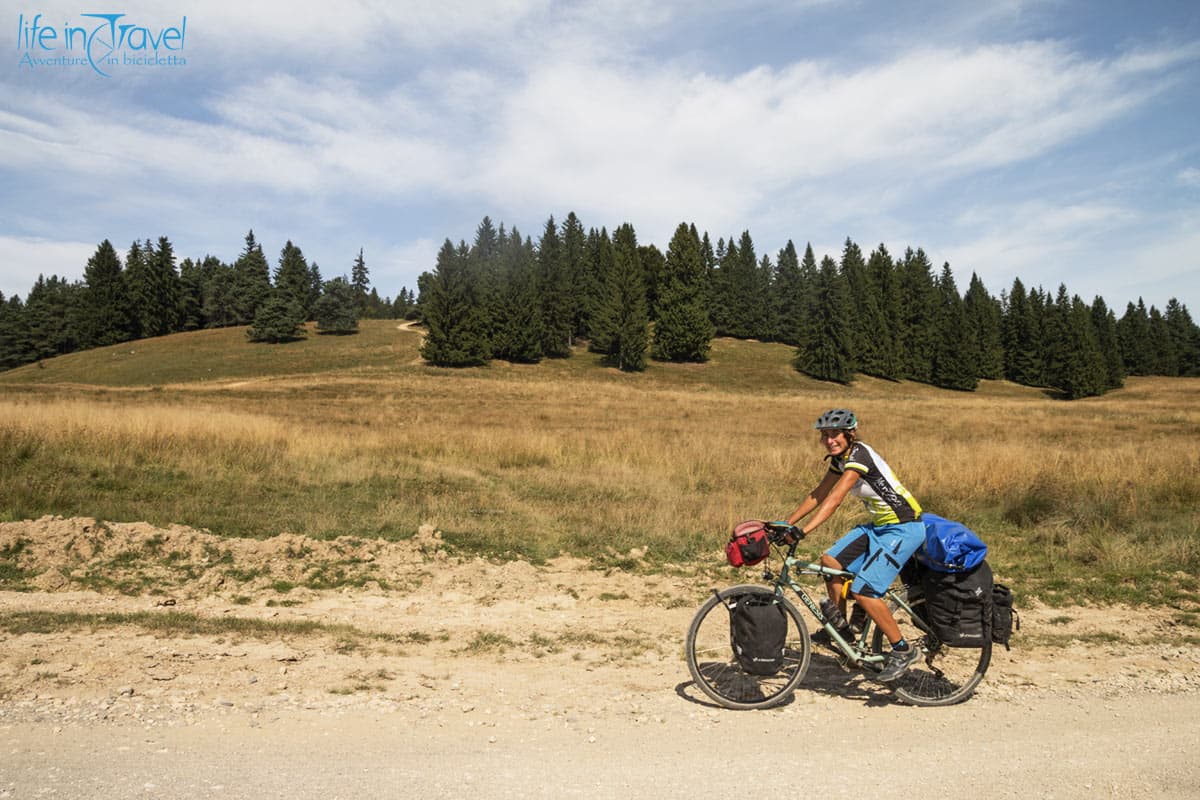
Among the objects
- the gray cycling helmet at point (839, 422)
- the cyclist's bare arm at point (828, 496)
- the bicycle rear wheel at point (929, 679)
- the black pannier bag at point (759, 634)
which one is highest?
the gray cycling helmet at point (839, 422)

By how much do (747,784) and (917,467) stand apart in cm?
1379

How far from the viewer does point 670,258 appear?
8525 cm

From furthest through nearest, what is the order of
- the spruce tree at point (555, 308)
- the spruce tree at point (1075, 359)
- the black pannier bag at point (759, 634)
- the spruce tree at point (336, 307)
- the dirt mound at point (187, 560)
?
the spruce tree at point (336, 307) < the spruce tree at point (1075, 359) < the spruce tree at point (555, 308) < the dirt mound at point (187, 560) < the black pannier bag at point (759, 634)

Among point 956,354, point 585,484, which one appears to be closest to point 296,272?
point 956,354

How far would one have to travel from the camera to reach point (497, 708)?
A: 198 inches

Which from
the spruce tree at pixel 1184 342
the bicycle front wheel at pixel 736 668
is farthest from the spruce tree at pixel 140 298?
the spruce tree at pixel 1184 342

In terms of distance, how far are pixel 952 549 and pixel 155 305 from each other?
115 meters

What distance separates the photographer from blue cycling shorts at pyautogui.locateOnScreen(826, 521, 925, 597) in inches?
198

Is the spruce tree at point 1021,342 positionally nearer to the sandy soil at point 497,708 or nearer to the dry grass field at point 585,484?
the dry grass field at point 585,484

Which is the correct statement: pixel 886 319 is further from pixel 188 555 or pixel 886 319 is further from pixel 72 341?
pixel 72 341

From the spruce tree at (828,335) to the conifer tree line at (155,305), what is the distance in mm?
61441

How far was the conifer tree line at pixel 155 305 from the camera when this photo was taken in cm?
9288

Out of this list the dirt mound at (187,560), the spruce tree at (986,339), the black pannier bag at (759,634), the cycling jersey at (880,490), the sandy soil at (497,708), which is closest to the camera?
the sandy soil at (497,708)

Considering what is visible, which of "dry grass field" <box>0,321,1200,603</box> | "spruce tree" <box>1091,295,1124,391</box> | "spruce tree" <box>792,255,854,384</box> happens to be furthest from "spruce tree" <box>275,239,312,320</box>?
"spruce tree" <box>1091,295,1124,391</box>
